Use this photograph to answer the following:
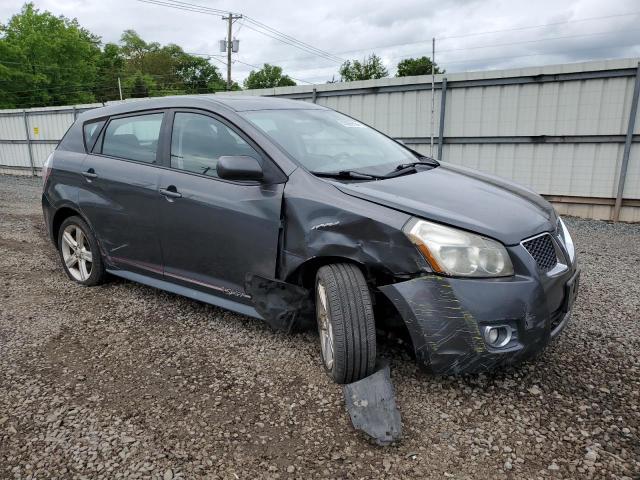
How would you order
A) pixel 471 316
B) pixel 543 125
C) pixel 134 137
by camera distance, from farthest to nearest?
pixel 543 125 → pixel 134 137 → pixel 471 316

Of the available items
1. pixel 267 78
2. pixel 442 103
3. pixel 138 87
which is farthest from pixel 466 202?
pixel 267 78

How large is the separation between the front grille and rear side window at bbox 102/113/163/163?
2610mm

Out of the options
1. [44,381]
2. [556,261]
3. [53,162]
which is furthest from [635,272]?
[53,162]

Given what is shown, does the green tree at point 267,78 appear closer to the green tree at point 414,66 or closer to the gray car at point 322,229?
the green tree at point 414,66

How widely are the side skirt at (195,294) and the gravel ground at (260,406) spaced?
0.24 m

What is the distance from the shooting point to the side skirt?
3.16 m

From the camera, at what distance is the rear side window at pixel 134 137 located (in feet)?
12.0

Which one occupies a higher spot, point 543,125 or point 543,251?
point 543,125

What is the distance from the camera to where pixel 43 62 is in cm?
4712

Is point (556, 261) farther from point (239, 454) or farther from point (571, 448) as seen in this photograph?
point (239, 454)

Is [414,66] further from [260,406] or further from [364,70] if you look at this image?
[260,406]

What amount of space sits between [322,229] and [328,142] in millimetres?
922

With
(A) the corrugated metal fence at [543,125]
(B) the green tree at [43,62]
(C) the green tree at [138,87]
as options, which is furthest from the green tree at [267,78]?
(A) the corrugated metal fence at [543,125]

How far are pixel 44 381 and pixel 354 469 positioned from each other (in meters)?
1.89
